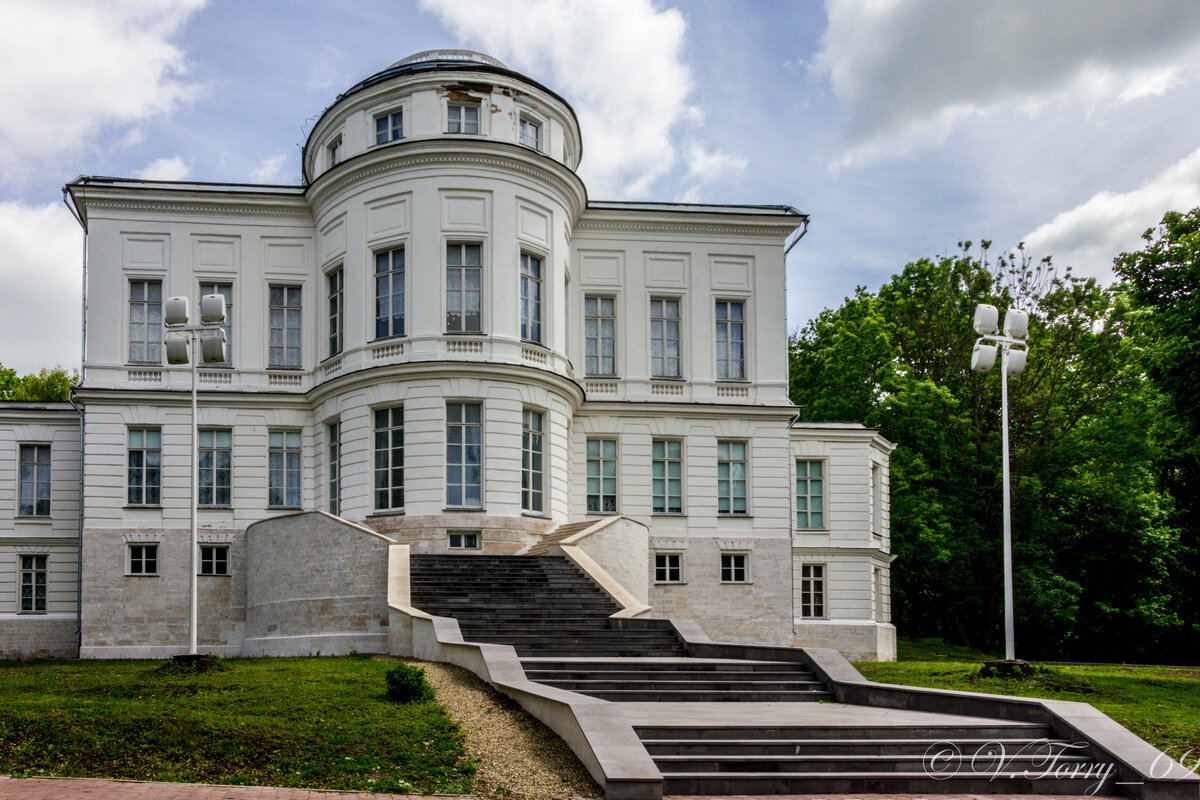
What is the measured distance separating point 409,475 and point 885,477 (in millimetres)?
18316

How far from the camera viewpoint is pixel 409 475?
101 ft

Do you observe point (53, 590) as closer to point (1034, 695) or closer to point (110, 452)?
point (110, 452)

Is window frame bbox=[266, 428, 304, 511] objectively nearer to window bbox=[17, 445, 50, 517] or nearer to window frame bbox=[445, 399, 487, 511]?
window frame bbox=[445, 399, 487, 511]

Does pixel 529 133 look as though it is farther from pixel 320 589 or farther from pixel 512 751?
pixel 512 751

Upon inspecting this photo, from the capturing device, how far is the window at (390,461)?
102ft

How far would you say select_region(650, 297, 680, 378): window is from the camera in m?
37.5

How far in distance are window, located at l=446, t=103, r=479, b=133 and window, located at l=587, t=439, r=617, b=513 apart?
9961 mm

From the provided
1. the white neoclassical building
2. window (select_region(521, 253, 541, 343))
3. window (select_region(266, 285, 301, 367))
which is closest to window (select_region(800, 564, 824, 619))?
the white neoclassical building

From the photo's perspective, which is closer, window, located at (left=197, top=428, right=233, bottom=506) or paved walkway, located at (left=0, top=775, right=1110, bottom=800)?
paved walkway, located at (left=0, top=775, right=1110, bottom=800)

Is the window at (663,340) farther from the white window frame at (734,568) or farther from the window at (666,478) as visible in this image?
the white window frame at (734,568)

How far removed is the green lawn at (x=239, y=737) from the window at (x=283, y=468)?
1789cm

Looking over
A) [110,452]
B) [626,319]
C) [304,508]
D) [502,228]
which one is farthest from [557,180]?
[110,452]

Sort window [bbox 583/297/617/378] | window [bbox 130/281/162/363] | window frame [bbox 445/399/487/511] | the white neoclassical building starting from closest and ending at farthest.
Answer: window frame [bbox 445/399/487/511], the white neoclassical building, window [bbox 130/281/162/363], window [bbox 583/297/617/378]

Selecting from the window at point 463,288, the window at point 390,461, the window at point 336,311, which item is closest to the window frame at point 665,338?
the window at point 463,288
